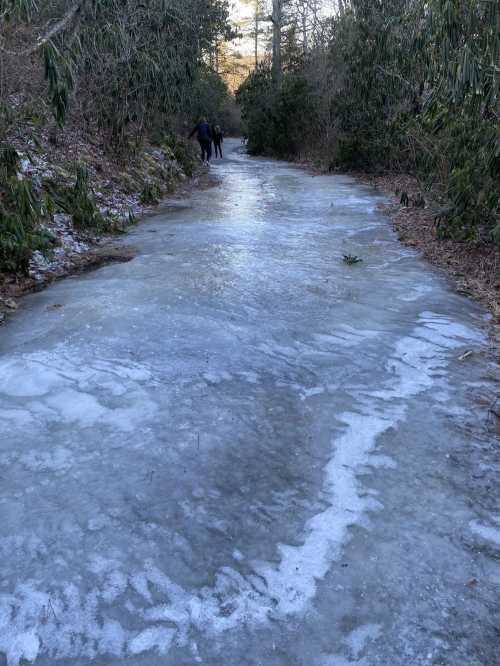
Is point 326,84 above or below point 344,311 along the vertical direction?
above

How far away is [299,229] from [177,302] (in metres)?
4.35

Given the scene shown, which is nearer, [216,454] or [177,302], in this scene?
[216,454]

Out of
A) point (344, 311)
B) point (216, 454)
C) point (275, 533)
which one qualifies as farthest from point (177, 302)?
point (275, 533)

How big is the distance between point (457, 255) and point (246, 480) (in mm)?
5593

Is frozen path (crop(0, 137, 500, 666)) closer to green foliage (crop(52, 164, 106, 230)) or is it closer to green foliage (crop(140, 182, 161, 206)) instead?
green foliage (crop(52, 164, 106, 230))

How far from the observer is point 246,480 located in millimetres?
3154

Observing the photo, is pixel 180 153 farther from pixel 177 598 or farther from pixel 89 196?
pixel 177 598

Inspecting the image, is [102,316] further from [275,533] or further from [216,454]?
[275,533]

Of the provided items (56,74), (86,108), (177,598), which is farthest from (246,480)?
(86,108)

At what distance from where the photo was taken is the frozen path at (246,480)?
2287 millimetres

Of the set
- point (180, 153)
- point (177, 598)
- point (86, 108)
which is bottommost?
point (177, 598)

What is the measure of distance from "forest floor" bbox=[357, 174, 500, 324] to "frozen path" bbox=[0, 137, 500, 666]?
16.5 inches

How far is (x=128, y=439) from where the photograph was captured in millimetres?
3469

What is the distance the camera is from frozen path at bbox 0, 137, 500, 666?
7.50 feet
